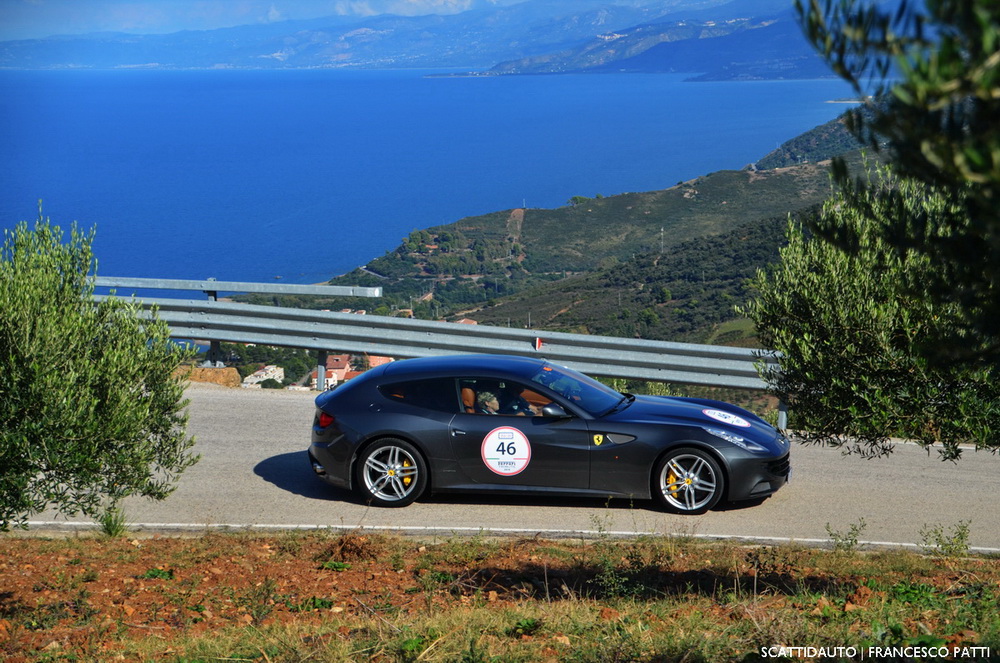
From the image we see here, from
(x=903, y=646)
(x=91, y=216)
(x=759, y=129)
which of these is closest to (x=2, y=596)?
(x=903, y=646)

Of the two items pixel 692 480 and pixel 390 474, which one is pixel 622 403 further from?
pixel 390 474

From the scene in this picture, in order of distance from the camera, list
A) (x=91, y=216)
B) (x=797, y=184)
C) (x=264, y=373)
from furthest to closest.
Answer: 1. (x=91, y=216)
2. (x=797, y=184)
3. (x=264, y=373)

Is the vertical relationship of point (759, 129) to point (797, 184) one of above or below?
above

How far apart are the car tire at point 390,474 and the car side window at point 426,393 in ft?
1.35

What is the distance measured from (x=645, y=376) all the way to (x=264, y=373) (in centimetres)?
581

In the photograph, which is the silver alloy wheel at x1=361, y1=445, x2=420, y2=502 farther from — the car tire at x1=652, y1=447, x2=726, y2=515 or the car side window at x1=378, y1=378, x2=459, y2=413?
the car tire at x1=652, y1=447, x2=726, y2=515

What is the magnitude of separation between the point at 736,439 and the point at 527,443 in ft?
6.22

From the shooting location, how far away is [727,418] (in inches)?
354

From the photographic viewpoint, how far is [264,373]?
1446 centimetres

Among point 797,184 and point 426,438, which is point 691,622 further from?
point 797,184

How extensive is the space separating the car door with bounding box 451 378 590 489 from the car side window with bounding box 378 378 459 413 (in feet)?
0.67

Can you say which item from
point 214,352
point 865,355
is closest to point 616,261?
point 214,352

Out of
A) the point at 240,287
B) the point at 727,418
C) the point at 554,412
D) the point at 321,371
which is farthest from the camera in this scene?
the point at 240,287

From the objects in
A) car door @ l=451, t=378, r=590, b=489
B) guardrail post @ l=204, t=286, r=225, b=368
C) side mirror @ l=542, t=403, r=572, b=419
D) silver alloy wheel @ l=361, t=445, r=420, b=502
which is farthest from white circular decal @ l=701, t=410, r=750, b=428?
guardrail post @ l=204, t=286, r=225, b=368
